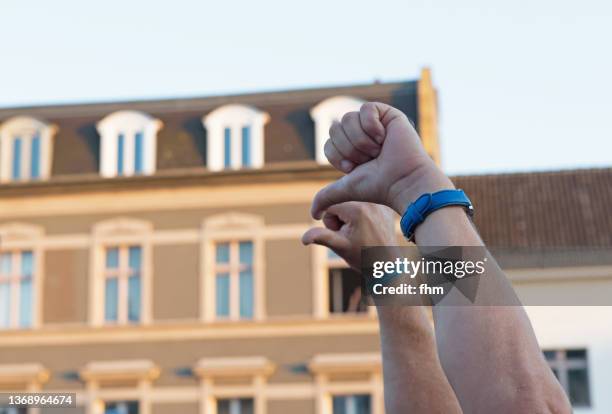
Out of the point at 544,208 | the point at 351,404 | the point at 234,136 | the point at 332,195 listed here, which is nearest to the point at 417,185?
the point at 332,195

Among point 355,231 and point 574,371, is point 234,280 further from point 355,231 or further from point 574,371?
point 355,231

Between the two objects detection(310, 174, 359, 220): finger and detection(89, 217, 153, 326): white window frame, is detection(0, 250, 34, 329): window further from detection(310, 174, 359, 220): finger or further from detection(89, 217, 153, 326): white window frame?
detection(310, 174, 359, 220): finger

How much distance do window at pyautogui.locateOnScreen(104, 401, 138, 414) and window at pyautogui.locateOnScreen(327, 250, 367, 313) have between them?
4.30 metres

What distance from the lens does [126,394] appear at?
23578mm

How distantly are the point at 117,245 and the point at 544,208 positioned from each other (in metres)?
9.24

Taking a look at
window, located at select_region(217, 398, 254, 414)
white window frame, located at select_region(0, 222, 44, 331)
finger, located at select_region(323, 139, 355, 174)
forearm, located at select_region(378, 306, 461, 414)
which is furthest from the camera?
white window frame, located at select_region(0, 222, 44, 331)

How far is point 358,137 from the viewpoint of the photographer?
230 cm

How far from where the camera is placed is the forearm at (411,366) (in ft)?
8.65

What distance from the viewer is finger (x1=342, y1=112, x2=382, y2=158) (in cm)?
230

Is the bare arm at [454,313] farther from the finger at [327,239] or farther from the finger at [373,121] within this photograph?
the finger at [327,239]

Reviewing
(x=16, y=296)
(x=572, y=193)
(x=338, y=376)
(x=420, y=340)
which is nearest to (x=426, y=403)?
(x=420, y=340)

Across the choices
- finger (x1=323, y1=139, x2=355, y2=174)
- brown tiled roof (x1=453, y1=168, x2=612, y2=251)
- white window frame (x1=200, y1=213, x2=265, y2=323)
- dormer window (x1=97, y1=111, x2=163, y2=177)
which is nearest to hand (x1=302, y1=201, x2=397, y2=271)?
finger (x1=323, y1=139, x2=355, y2=174)

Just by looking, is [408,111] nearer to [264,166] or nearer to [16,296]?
[264,166]

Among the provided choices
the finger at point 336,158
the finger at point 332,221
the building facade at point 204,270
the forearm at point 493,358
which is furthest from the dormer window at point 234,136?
the forearm at point 493,358
